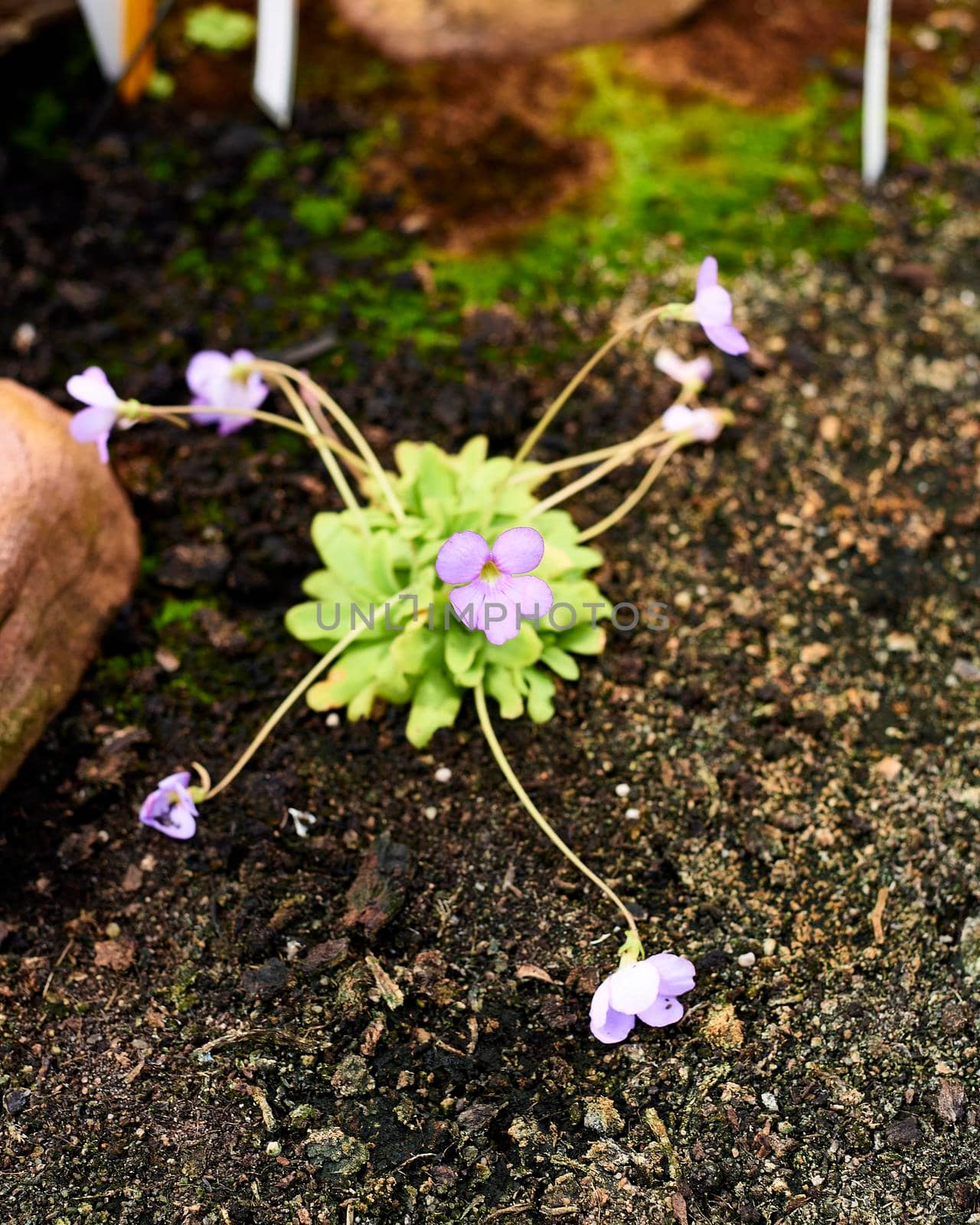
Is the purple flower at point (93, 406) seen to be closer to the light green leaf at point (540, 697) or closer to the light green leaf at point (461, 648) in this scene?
the light green leaf at point (461, 648)

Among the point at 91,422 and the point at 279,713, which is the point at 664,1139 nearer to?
the point at 279,713

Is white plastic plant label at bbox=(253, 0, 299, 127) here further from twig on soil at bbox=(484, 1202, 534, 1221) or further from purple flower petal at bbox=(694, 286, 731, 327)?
twig on soil at bbox=(484, 1202, 534, 1221)

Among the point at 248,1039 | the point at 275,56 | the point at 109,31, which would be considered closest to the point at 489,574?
the point at 248,1039

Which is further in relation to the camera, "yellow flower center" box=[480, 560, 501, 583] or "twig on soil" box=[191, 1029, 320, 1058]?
"twig on soil" box=[191, 1029, 320, 1058]

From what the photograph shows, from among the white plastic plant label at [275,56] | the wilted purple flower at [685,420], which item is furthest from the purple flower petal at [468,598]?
the white plastic plant label at [275,56]

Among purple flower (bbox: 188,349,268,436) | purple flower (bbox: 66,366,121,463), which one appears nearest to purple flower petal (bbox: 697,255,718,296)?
purple flower (bbox: 188,349,268,436)
